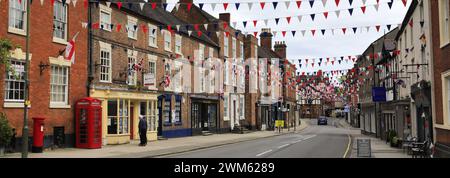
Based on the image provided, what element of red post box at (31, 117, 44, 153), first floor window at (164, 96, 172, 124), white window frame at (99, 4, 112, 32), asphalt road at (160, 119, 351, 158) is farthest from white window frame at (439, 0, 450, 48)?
first floor window at (164, 96, 172, 124)

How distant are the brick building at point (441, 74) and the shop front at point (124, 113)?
1565 centimetres

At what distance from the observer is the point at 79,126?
71.8 feet

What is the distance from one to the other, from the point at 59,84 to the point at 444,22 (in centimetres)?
1638

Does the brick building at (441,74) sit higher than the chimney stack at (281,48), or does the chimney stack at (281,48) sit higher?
the chimney stack at (281,48)

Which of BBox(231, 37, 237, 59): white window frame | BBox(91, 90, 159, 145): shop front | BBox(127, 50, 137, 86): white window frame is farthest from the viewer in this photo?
BBox(231, 37, 237, 59): white window frame

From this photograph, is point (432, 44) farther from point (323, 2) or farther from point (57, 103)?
point (57, 103)

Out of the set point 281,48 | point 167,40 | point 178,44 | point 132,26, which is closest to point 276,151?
point 132,26

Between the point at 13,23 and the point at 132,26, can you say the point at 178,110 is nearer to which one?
the point at 132,26

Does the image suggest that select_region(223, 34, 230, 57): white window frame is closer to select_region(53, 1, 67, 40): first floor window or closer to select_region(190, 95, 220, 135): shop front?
select_region(190, 95, 220, 135): shop front

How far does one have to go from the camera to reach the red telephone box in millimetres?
21547

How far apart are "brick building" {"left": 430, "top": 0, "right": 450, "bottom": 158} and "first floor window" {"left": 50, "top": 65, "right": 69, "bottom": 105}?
1607 centimetres

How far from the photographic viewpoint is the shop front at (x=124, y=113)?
78.5ft

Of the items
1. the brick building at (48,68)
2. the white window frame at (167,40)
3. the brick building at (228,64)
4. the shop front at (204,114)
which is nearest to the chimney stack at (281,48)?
the brick building at (228,64)

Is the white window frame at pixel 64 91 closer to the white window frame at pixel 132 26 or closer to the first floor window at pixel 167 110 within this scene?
the white window frame at pixel 132 26
